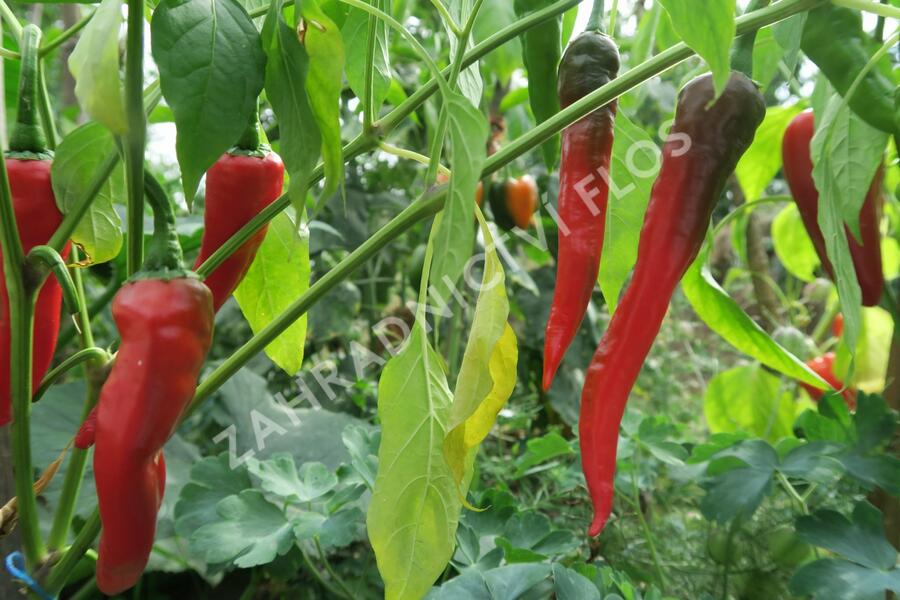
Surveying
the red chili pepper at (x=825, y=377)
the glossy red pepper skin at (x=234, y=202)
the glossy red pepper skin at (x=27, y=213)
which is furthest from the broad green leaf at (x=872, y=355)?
the glossy red pepper skin at (x=27, y=213)

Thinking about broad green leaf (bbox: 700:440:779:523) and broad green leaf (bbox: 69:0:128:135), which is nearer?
broad green leaf (bbox: 69:0:128:135)

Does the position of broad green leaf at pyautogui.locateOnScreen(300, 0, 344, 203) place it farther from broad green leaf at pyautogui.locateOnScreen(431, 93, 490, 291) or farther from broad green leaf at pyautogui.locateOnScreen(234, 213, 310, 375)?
broad green leaf at pyautogui.locateOnScreen(234, 213, 310, 375)

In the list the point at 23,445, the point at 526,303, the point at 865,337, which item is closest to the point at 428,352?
the point at 23,445

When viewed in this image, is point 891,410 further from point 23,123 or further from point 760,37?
point 23,123

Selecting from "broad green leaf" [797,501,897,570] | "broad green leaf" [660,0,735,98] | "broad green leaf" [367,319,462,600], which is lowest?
"broad green leaf" [797,501,897,570]

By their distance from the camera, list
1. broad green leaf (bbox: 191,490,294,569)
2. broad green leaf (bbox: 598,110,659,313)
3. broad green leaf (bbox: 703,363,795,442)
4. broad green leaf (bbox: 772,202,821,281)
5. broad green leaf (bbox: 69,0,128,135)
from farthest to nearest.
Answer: broad green leaf (bbox: 772,202,821,281)
broad green leaf (bbox: 703,363,795,442)
broad green leaf (bbox: 191,490,294,569)
broad green leaf (bbox: 598,110,659,313)
broad green leaf (bbox: 69,0,128,135)

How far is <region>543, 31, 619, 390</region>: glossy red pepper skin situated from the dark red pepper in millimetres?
177

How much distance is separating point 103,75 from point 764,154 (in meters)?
0.81

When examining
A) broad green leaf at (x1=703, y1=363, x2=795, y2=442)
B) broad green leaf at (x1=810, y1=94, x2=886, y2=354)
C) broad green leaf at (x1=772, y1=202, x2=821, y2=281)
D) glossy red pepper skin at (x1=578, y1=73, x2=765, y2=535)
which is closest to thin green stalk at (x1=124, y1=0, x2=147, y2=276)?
glossy red pepper skin at (x1=578, y1=73, x2=765, y2=535)

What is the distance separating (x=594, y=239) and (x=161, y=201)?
235 millimetres

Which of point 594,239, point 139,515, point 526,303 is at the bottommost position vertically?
point 526,303

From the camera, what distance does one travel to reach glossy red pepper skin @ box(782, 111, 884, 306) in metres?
0.67

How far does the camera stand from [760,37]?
0.65m

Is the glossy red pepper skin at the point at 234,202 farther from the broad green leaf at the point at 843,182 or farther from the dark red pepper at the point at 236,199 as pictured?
the broad green leaf at the point at 843,182
